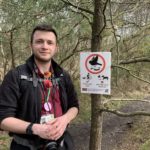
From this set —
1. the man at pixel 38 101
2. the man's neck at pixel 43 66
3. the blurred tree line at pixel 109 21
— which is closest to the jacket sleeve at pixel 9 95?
the man at pixel 38 101

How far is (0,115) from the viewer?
2004 mm

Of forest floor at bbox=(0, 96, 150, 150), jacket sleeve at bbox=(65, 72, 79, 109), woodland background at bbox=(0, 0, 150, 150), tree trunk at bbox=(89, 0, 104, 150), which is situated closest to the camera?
jacket sleeve at bbox=(65, 72, 79, 109)

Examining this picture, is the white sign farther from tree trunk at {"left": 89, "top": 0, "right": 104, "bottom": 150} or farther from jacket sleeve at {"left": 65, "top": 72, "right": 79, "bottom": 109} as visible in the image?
jacket sleeve at {"left": 65, "top": 72, "right": 79, "bottom": 109}

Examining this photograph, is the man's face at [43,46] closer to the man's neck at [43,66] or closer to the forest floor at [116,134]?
the man's neck at [43,66]

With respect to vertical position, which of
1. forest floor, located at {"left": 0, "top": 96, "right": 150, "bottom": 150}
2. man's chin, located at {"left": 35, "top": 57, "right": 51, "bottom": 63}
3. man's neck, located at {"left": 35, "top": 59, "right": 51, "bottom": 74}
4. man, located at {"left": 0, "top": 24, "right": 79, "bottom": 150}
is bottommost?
forest floor, located at {"left": 0, "top": 96, "right": 150, "bottom": 150}

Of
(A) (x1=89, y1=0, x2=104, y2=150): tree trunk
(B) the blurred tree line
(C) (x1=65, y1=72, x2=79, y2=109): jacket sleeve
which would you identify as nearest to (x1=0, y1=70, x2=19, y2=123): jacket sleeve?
(C) (x1=65, y1=72, x2=79, y2=109): jacket sleeve

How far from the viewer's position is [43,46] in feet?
6.99

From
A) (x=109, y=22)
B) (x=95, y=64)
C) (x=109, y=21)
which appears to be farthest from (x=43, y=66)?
(x=109, y=22)

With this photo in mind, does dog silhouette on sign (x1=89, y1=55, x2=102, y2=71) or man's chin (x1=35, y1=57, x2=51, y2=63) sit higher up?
dog silhouette on sign (x1=89, y1=55, x2=102, y2=71)

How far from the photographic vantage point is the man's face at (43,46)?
214 cm

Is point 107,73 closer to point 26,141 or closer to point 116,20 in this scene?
point 116,20

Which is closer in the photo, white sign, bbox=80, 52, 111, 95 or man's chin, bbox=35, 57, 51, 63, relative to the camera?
man's chin, bbox=35, 57, 51, 63

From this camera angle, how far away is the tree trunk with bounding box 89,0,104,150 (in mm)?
4012

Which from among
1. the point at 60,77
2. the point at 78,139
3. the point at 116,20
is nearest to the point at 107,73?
the point at 116,20
